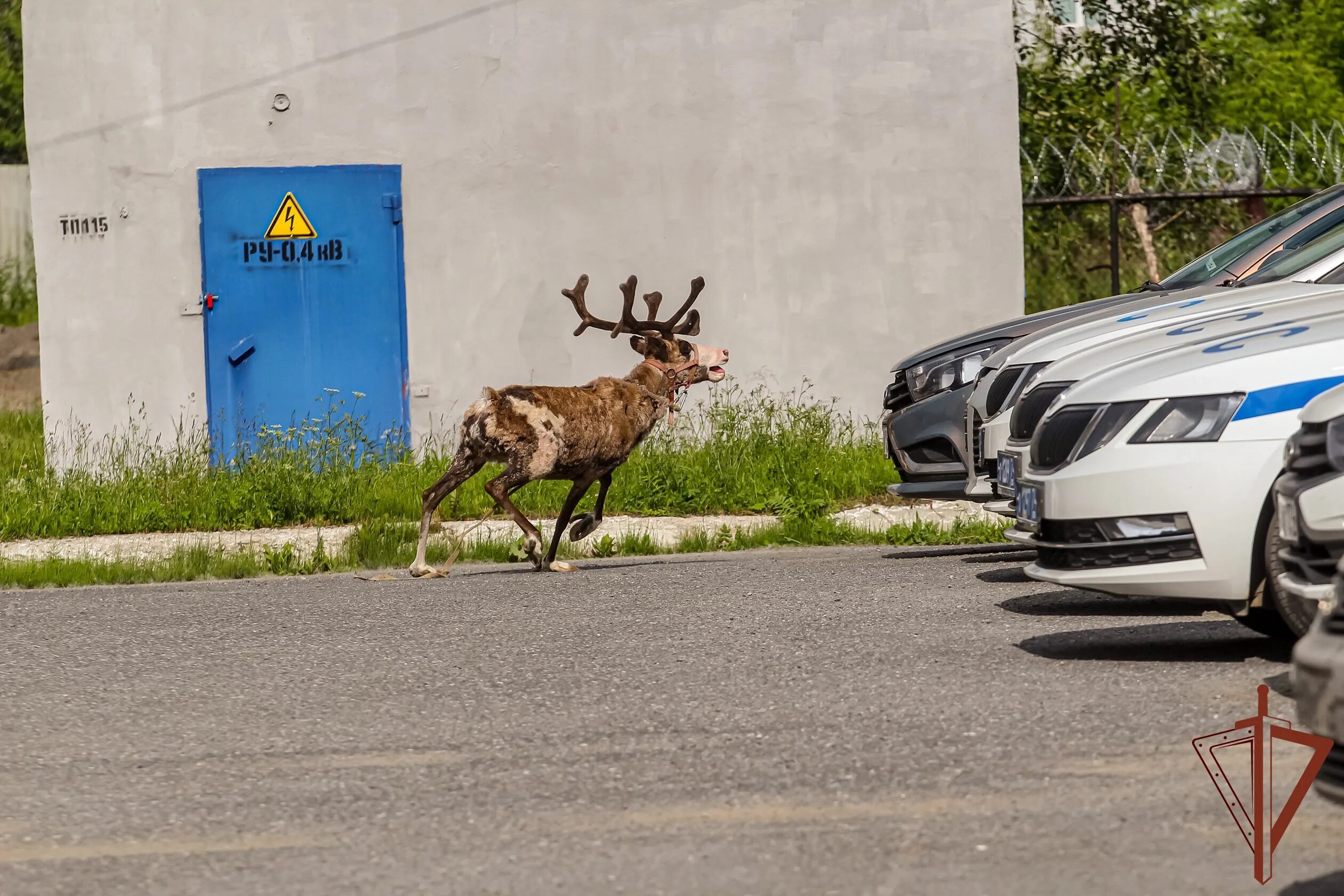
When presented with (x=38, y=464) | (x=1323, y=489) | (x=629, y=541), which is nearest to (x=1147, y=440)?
(x=1323, y=489)

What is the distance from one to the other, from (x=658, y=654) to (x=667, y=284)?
28.0ft

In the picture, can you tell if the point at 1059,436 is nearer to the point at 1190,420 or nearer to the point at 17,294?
the point at 1190,420

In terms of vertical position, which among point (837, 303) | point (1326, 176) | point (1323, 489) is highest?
point (1326, 176)

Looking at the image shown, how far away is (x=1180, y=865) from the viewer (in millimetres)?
4449

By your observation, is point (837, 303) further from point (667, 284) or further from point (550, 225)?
point (550, 225)

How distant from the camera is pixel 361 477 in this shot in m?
14.2

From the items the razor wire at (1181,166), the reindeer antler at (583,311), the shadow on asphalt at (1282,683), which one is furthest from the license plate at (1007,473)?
the razor wire at (1181,166)

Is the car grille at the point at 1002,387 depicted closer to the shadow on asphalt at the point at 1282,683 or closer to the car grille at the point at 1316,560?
the shadow on asphalt at the point at 1282,683

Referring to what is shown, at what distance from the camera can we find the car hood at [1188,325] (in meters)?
7.91

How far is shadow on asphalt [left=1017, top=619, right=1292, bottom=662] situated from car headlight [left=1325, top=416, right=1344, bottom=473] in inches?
75.0

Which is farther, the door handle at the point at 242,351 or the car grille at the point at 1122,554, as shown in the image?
the door handle at the point at 242,351

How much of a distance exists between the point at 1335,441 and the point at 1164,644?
2439 millimetres

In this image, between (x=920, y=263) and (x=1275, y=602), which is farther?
(x=920, y=263)

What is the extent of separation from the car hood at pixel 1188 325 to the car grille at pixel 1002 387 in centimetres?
11
